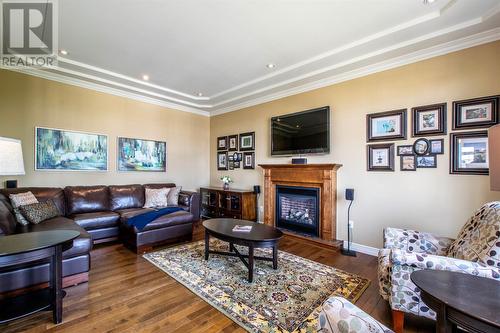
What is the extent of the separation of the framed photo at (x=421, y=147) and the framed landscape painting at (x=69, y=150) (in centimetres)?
534

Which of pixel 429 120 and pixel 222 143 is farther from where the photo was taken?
pixel 222 143

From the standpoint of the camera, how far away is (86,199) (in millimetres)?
3920

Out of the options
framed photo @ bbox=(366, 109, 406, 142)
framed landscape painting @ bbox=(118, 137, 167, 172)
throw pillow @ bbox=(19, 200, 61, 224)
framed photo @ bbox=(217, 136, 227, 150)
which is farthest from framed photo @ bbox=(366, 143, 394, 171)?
throw pillow @ bbox=(19, 200, 61, 224)

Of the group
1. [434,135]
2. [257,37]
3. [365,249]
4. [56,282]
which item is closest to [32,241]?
[56,282]

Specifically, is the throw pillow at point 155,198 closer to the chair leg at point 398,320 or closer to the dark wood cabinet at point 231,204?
the dark wood cabinet at point 231,204

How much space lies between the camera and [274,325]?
1.81 m

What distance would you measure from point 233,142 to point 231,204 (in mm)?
1589

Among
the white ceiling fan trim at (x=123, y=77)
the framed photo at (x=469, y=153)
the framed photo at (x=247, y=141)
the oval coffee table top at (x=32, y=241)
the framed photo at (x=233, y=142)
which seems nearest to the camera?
the oval coffee table top at (x=32, y=241)

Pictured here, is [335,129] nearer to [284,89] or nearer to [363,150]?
[363,150]

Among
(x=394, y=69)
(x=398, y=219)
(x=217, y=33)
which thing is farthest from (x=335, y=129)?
(x=217, y=33)

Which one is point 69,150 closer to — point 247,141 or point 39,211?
point 39,211

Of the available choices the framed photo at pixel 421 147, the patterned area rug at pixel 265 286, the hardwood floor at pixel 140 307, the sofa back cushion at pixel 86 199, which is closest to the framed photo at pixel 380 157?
the framed photo at pixel 421 147

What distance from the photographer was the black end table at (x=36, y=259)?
1.63 m

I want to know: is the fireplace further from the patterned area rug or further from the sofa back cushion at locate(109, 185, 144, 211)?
the sofa back cushion at locate(109, 185, 144, 211)
